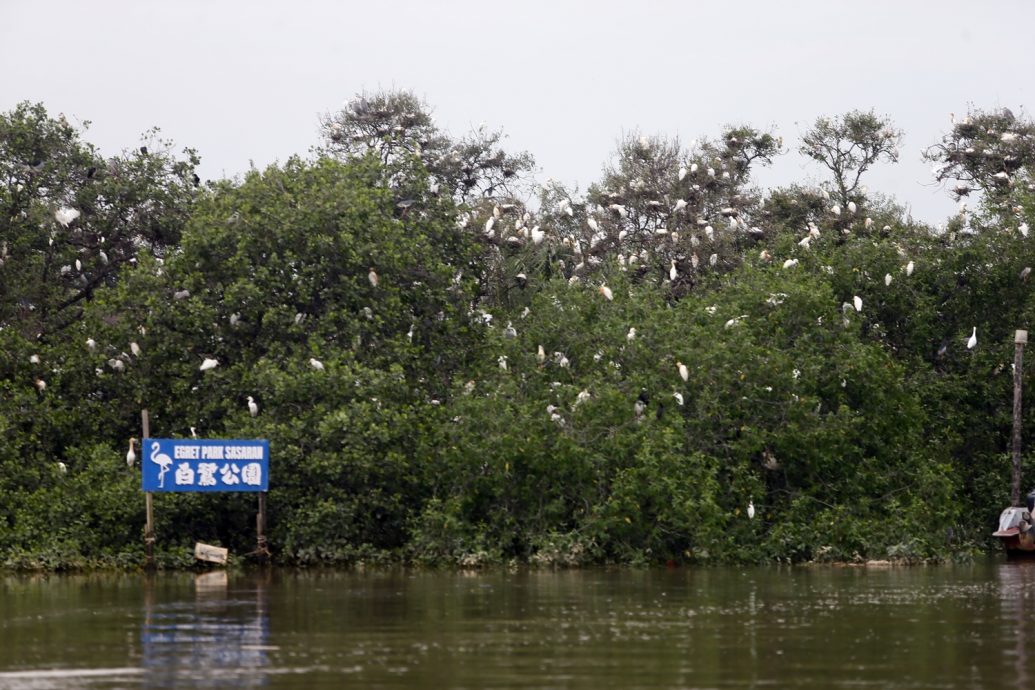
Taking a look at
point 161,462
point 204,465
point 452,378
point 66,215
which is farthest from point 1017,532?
point 66,215

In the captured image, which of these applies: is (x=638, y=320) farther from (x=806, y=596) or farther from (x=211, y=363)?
(x=806, y=596)

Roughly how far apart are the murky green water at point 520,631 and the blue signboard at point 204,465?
189cm

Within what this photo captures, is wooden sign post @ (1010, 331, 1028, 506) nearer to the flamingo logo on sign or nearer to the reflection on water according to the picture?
the flamingo logo on sign

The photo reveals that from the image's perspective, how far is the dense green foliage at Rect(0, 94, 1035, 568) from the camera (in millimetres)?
29922

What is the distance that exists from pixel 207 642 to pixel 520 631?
337 centimetres

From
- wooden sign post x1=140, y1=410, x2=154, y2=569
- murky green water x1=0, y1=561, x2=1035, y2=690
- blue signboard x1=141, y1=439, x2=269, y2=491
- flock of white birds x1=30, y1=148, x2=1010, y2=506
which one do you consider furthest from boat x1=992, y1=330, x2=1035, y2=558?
wooden sign post x1=140, y1=410, x2=154, y2=569

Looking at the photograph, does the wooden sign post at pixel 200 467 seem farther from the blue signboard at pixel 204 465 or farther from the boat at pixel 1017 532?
the boat at pixel 1017 532

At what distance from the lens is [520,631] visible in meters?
18.2

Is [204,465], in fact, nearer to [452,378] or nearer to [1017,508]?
[452,378]

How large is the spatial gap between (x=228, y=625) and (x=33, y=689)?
517 cm

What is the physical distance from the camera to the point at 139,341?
32.2 meters

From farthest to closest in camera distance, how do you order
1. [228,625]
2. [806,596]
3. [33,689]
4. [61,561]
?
1. [61,561]
2. [806,596]
3. [228,625]
4. [33,689]

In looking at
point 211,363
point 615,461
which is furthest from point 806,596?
point 211,363

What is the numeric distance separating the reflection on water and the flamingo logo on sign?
180 inches
